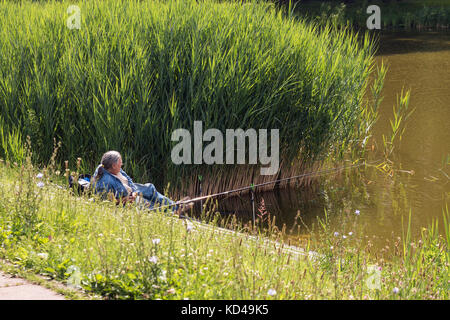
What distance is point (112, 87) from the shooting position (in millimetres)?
7715

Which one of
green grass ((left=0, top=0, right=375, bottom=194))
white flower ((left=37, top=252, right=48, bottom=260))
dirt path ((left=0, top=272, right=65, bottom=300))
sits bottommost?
dirt path ((left=0, top=272, right=65, bottom=300))

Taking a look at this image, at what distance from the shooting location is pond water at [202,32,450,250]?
8.38 m

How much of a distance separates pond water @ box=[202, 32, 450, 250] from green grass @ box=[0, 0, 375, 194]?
2.30 ft

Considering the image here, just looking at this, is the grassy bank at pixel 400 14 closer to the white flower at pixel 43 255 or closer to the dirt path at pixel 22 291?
the white flower at pixel 43 255

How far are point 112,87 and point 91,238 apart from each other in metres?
3.23

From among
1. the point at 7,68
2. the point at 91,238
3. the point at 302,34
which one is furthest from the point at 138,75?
the point at 91,238

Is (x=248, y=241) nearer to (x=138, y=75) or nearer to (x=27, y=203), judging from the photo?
(x=27, y=203)
